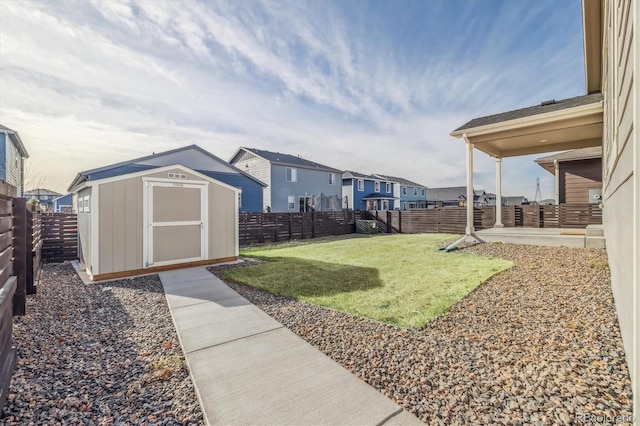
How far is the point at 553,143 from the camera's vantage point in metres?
9.70

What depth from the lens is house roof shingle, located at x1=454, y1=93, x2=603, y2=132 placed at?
7.27 meters

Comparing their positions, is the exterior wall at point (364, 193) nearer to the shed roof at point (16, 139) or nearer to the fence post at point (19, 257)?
the shed roof at point (16, 139)

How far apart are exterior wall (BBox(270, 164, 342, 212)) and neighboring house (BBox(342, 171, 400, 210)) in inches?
90.0

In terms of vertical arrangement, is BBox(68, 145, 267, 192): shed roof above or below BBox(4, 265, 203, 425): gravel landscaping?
above

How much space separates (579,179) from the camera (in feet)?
43.4

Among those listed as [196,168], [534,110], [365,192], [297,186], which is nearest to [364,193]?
[365,192]

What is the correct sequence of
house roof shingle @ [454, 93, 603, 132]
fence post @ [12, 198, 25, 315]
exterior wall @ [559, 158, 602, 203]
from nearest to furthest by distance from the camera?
1. fence post @ [12, 198, 25, 315]
2. house roof shingle @ [454, 93, 603, 132]
3. exterior wall @ [559, 158, 602, 203]

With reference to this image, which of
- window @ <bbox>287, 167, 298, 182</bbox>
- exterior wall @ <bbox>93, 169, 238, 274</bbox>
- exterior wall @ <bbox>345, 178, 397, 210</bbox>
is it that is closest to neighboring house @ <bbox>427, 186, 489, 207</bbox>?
exterior wall @ <bbox>345, 178, 397, 210</bbox>

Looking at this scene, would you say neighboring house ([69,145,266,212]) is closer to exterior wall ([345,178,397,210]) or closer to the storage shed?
the storage shed

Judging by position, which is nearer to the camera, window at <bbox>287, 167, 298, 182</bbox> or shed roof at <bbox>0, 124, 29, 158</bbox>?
shed roof at <bbox>0, 124, 29, 158</bbox>

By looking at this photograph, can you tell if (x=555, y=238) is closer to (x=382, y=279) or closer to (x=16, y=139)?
(x=382, y=279)

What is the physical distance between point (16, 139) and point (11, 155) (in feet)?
2.97

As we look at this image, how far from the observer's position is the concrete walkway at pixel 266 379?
1908 millimetres

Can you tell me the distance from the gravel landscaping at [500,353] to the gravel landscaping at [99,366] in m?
1.36
